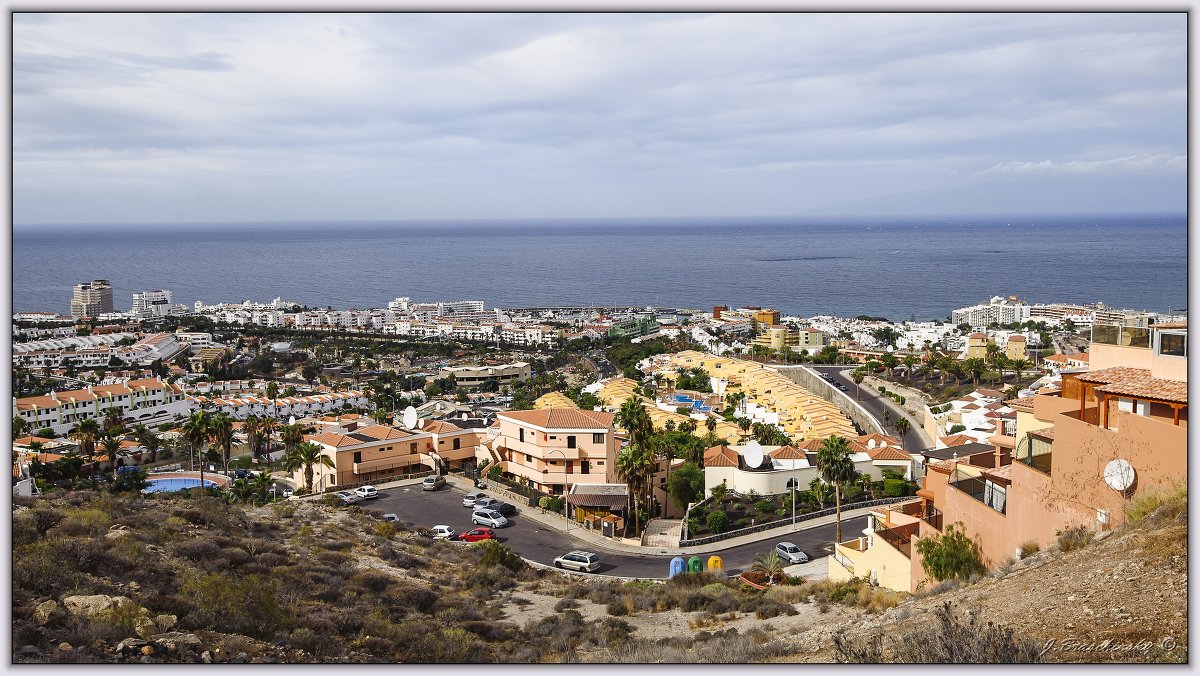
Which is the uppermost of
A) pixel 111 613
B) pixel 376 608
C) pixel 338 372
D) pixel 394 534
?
pixel 111 613

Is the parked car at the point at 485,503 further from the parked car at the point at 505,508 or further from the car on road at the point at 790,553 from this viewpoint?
the car on road at the point at 790,553

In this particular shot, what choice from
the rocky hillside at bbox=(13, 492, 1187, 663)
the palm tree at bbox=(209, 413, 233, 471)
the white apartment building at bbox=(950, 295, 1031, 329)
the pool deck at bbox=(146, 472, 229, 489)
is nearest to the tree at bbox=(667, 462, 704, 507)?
the rocky hillside at bbox=(13, 492, 1187, 663)

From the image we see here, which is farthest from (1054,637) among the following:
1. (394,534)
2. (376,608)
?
(394,534)

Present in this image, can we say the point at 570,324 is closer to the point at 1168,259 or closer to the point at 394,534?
the point at 394,534

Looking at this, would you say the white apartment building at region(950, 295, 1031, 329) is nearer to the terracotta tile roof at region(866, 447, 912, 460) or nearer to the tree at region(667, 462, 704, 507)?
the terracotta tile roof at region(866, 447, 912, 460)

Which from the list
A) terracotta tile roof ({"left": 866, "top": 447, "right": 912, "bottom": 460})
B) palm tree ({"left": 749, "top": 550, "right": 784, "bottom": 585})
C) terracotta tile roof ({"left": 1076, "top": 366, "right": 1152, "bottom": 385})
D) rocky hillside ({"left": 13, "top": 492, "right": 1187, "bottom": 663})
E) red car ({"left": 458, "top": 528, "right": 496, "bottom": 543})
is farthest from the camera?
terracotta tile roof ({"left": 866, "top": 447, "right": 912, "bottom": 460})

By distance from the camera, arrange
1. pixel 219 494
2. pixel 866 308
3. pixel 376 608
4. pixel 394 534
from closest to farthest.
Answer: pixel 376 608
pixel 394 534
pixel 219 494
pixel 866 308

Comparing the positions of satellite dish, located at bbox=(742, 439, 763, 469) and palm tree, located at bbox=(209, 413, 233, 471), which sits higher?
palm tree, located at bbox=(209, 413, 233, 471)

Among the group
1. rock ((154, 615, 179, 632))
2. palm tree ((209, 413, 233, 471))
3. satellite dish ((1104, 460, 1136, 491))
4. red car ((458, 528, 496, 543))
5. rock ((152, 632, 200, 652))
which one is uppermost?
satellite dish ((1104, 460, 1136, 491))

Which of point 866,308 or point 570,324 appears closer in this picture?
point 570,324
